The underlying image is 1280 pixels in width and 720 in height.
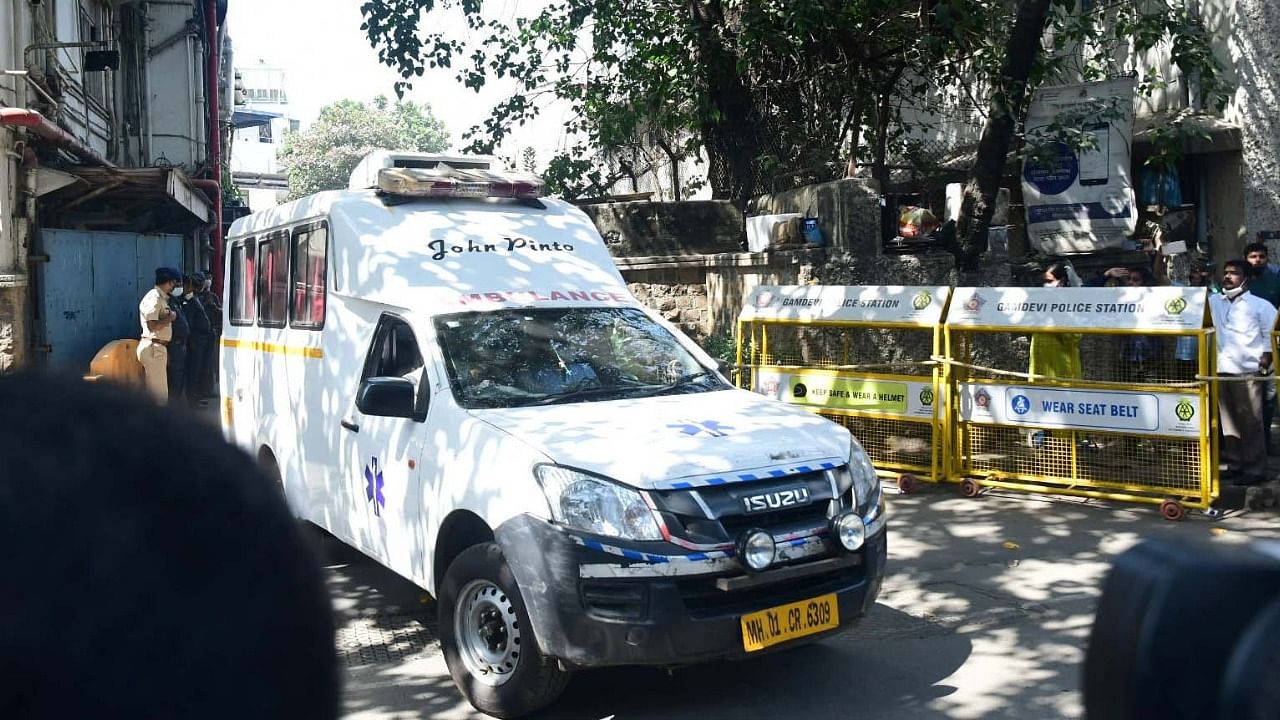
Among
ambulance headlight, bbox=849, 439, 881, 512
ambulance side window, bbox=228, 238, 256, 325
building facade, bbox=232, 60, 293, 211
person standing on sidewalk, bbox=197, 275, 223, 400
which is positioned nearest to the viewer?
ambulance headlight, bbox=849, 439, 881, 512

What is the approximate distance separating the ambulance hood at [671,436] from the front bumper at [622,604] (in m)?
0.34

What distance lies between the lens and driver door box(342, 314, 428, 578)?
561 cm

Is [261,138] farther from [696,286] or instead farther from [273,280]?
[273,280]

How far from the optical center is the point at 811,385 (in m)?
10.1

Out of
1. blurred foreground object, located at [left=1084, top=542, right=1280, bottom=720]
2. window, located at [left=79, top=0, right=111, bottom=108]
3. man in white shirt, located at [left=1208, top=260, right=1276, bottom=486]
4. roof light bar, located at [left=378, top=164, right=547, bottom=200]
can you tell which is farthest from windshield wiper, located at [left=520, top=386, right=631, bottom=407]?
window, located at [left=79, top=0, right=111, bottom=108]

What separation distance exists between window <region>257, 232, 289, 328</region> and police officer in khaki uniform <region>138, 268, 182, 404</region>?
473cm

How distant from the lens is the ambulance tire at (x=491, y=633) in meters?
4.77

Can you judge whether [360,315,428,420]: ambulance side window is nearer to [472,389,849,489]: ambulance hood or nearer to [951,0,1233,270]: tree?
[472,389,849,489]: ambulance hood

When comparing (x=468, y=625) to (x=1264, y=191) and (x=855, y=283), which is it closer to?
(x=855, y=283)

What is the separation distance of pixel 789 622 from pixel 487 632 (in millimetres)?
1341

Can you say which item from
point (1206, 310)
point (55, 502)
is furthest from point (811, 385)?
point (55, 502)

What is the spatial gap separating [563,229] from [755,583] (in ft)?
10.1

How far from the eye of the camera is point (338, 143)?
252 ft

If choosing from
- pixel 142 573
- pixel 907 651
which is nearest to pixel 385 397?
pixel 907 651
